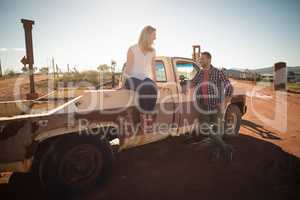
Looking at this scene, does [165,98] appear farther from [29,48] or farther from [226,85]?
[29,48]

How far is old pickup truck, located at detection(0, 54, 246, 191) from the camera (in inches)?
89.4

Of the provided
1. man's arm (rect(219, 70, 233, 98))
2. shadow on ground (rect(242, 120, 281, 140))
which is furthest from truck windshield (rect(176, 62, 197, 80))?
shadow on ground (rect(242, 120, 281, 140))

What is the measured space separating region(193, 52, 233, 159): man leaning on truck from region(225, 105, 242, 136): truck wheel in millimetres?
1145

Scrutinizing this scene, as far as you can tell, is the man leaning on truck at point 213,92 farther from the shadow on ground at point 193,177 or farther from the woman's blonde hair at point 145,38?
the woman's blonde hair at point 145,38

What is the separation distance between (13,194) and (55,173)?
93 centimetres

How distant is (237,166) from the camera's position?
355 cm

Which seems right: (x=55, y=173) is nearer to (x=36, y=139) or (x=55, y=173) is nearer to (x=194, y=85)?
(x=36, y=139)

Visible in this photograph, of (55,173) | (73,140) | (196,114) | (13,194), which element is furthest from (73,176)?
(196,114)

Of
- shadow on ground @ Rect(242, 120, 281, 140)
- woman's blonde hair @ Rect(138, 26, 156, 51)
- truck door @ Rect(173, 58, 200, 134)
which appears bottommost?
shadow on ground @ Rect(242, 120, 281, 140)

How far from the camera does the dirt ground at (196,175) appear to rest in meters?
2.76

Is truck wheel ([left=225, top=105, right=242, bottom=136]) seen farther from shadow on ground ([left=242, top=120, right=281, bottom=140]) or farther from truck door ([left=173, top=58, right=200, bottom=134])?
truck door ([left=173, top=58, right=200, bottom=134])

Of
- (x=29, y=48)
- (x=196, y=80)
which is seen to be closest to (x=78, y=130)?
(x=196, y=80)

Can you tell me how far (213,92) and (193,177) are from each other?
5.42ft

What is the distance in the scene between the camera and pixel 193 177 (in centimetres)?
323
